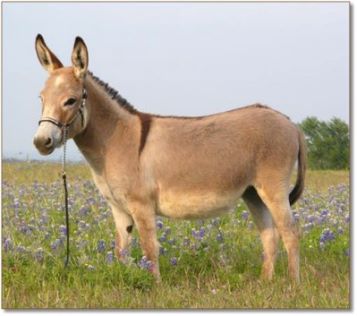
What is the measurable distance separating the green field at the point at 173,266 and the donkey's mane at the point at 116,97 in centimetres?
133

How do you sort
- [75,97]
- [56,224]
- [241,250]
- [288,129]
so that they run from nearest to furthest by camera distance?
1. [75,97]
2. [288,129]
3. [241,250]
4. [56,224]

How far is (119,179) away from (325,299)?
1949 mm

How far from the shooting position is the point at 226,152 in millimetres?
5316

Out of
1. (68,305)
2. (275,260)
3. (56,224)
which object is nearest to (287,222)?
(275,260)

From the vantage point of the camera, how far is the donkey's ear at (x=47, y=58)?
15.9 ft

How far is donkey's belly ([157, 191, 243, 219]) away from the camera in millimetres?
5043

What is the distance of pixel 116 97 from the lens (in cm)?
529

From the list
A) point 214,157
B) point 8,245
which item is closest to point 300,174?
point 214,157

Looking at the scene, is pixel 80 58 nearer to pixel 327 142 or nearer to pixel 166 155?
pixel 166 155

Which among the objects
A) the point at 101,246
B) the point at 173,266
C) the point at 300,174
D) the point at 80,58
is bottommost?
the point at 173,266

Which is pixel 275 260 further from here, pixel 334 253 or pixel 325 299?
pixel 325 299

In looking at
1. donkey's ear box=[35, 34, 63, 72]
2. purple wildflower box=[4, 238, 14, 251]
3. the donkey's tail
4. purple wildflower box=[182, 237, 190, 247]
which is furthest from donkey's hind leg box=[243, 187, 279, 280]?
purple wildflower box=[4, 238, 14, 251]

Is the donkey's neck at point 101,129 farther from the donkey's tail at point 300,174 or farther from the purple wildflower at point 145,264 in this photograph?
the donkey's tail at point 300,174

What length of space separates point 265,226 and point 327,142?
1205mm
